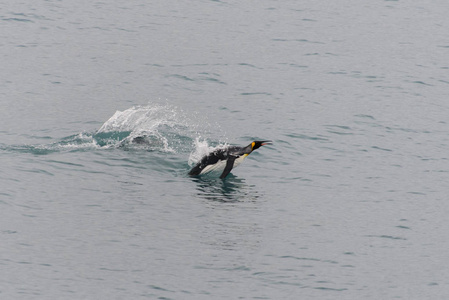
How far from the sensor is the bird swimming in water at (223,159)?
22.4 meters

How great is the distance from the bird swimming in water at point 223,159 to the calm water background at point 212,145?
1.75 ft

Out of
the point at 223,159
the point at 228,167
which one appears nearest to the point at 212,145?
the point at 223,159

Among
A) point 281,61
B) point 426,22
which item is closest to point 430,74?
point 281,61

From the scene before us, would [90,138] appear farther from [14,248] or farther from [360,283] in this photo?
[360,283]

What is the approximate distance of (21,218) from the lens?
58.7ft

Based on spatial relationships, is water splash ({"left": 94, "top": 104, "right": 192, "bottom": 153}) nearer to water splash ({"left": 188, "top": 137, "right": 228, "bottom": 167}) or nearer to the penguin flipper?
water splash ({"left": 188, "top": 137, "right": 228, "bottom": 167})

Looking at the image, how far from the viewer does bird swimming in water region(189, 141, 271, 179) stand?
2242 centimetres

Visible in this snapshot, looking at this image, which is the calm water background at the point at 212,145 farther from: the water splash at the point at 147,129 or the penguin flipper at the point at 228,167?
the penguin flipper at the point at 228,167

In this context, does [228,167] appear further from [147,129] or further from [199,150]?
[147,129]

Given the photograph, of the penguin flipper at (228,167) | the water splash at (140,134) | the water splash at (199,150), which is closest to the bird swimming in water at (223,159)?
the penguin flipper at (228,167)

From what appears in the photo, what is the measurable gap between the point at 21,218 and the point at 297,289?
23.1 ft

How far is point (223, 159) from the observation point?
22703 millimetres

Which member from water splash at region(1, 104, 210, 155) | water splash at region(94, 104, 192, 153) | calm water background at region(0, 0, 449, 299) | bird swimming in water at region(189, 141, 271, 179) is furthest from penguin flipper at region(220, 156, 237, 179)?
water splash at region(94, 104, 192, 153)

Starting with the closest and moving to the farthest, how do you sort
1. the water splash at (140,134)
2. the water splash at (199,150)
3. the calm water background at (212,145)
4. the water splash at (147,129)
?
the calm water background at (212,145)
the water splash at (199,150)
the water splash at (140,134)
the water splash at (147,129)
